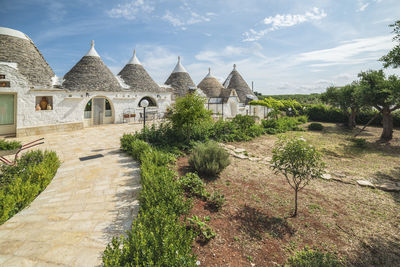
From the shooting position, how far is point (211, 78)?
2662cm

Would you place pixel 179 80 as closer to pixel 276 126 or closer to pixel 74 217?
pixel 276 126

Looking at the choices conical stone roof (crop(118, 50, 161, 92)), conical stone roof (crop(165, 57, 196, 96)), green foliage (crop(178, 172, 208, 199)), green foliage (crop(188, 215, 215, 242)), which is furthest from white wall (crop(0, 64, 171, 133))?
green foliage (crop(188, 215, 215, 242))

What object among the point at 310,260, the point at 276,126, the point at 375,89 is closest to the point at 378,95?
the point at 375,89

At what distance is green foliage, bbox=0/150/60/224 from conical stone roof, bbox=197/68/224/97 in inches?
805

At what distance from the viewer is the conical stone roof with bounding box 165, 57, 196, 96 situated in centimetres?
2165

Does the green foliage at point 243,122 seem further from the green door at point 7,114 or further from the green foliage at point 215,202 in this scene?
the green door at point 7,114

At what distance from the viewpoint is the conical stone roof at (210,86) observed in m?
24.5

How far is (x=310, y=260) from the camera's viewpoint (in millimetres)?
2889

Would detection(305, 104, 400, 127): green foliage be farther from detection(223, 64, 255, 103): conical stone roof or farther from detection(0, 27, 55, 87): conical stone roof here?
detection(0, 27, 55, 87): conical stone roof

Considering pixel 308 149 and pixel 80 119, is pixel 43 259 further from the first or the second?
pixel 80 119

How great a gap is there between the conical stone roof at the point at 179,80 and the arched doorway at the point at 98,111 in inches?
320

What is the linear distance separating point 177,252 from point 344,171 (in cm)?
803

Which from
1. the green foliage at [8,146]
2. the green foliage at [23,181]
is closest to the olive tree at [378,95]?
the green foliage at [23,181]

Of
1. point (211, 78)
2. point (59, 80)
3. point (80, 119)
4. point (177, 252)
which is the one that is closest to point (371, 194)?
point (177, 252)
